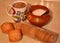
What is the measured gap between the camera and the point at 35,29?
0.89 metres

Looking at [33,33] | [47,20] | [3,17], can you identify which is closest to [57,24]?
[47,20]

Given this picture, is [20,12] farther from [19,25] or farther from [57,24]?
[57,24]

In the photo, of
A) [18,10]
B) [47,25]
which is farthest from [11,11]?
[47,25]

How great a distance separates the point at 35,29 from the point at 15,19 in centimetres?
15

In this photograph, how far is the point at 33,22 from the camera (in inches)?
36.8

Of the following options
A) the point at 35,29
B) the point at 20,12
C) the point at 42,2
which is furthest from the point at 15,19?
the point at 42,2

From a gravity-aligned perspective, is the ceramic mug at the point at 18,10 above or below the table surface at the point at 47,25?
above

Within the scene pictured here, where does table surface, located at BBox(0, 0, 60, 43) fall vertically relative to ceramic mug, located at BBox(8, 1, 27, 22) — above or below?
below

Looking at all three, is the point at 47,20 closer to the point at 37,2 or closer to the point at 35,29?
the point at 35,29

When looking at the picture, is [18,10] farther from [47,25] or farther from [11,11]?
[47,25]

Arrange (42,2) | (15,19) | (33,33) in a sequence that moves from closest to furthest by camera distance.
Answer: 1. (33,33)
2. (15,19)
3. (42,2)

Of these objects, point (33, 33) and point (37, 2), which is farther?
point (37, 2)

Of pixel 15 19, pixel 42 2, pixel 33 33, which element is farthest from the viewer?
pixel 42 2

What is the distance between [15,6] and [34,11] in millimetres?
114
